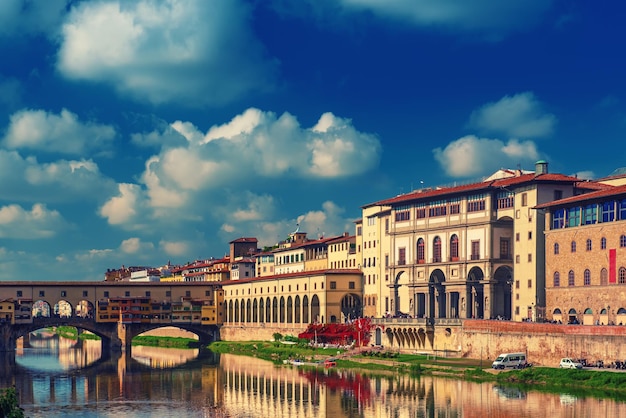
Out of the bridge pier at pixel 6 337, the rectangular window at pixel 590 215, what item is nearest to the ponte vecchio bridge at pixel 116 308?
the bridge pier at pixel 6 337

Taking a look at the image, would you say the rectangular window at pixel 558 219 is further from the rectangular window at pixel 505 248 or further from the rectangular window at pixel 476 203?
the rectangular window at pixel 476 203

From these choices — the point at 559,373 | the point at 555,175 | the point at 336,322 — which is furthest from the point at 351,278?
the point at 559,373

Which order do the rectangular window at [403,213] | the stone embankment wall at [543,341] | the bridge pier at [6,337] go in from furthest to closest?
the bridge pier at [6,337] → the rectangular window at [403,213] → the stone embankment wall at [543,341]

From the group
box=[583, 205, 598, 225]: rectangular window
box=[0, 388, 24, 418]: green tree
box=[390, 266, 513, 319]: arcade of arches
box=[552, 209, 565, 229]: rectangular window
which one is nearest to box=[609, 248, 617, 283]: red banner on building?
box=[583, 205, 598, 225]: rectangular window

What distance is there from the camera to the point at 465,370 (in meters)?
79.2

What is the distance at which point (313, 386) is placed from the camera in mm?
79625

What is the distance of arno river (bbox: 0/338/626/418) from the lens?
6444 centimetres

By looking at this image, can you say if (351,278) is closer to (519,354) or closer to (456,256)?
(456,256)

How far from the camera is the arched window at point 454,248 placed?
326 ft

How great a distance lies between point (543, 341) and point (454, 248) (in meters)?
23.0

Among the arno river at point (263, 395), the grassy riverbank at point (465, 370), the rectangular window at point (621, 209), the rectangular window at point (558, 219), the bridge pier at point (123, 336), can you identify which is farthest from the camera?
the bridge pier at point (123, 336)

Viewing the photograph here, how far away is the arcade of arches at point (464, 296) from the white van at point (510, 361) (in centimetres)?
1599

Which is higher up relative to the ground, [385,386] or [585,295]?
[585,295]

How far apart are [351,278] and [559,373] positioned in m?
49.8
